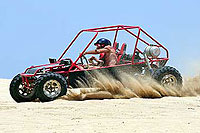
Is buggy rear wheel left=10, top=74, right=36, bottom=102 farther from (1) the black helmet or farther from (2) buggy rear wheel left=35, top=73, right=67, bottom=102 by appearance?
(1) the black helmet

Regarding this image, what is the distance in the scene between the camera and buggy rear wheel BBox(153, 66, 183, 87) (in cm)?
1162

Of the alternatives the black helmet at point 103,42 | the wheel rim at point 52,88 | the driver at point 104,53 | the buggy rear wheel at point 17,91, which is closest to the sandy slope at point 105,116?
the wheel rim at point 52,88

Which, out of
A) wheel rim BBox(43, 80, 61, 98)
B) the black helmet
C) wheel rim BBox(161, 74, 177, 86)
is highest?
the black helmet

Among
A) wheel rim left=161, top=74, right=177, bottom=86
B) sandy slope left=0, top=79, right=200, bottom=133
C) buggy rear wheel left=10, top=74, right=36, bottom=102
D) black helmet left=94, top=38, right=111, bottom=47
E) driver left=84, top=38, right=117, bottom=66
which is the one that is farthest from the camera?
black helmet left=94, top=38, right=111, bottom=47

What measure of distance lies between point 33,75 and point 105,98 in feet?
5.75

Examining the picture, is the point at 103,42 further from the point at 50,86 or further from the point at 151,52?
the point at 50,86

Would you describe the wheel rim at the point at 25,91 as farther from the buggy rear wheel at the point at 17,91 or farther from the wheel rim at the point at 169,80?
the wheel rim at the point at 169,80

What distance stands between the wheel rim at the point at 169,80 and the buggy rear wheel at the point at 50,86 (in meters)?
2.60

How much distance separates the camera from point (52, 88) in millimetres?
10656

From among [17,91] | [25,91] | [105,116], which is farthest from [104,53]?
[105,116]

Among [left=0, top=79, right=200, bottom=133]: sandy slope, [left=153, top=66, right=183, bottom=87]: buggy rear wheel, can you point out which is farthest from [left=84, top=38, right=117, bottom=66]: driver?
[left=0, top=79, right=200, bottom=133]: sandy slope

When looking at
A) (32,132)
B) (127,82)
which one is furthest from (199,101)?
(32,132)

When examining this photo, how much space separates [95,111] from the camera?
868 centimetres

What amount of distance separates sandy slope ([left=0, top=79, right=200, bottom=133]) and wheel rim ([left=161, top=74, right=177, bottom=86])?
3.14ft
